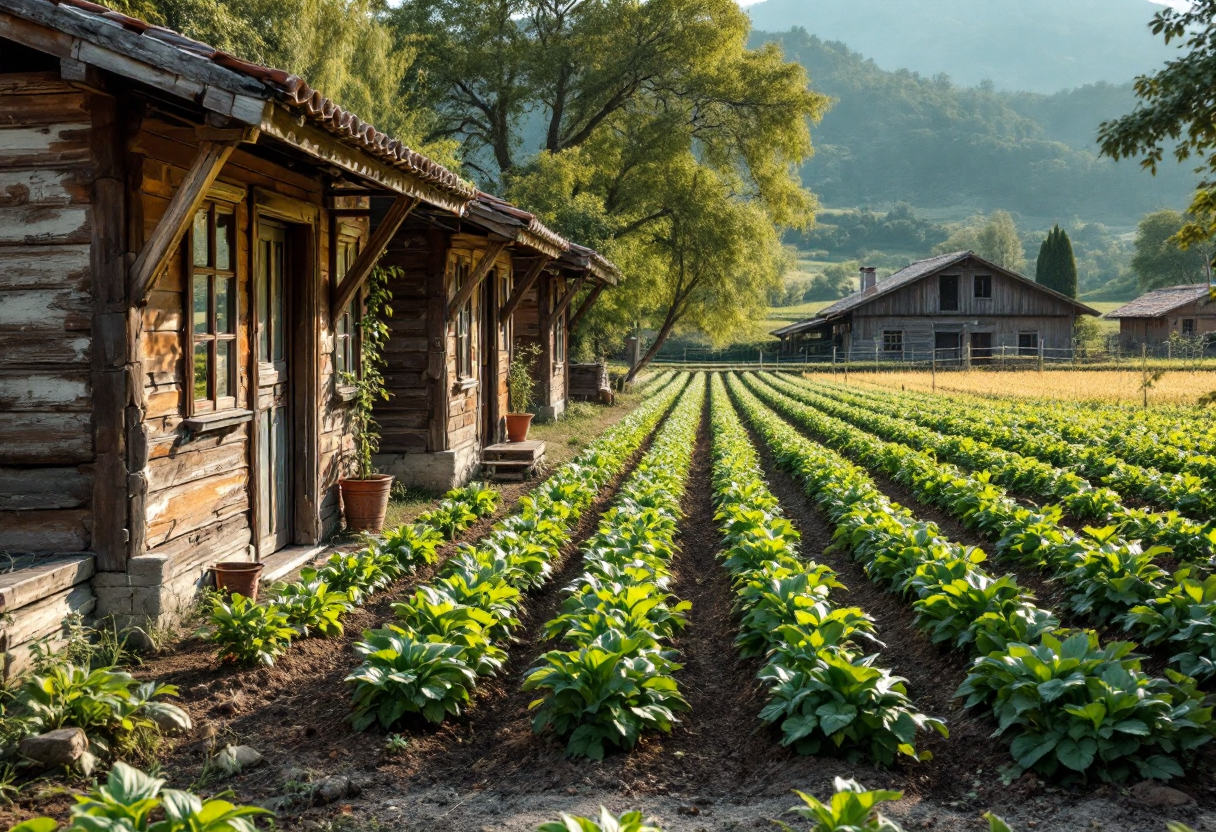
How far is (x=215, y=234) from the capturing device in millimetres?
7617

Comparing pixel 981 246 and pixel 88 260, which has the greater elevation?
pixel 981 246

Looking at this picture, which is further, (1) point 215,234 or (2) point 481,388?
(2) point 481,388

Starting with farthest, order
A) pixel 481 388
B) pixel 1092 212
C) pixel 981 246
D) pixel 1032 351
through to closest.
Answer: pixel 1092 212, pixel 981 246, pixel 1032 351, pixel 481 388

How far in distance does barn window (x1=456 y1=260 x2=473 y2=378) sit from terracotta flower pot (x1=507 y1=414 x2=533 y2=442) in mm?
1728

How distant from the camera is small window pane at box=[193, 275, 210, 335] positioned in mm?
7422

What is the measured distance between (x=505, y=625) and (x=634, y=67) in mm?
27687

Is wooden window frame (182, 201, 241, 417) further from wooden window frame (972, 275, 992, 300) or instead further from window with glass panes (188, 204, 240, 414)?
wooden window frame (972, 275, 992, 300)

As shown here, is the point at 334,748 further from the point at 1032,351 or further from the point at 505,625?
the point at 1032,351

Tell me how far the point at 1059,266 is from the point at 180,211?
7301cm

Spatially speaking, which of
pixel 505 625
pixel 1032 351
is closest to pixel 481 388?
pixel 505 625

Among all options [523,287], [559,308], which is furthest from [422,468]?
[559,308]

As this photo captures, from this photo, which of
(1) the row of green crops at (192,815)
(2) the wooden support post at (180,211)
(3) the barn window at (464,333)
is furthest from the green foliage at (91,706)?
(3) the barn window at (464,333)

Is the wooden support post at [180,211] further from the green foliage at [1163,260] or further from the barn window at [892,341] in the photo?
the green foliage at [1163,260]

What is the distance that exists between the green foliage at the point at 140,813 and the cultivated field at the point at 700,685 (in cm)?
84
